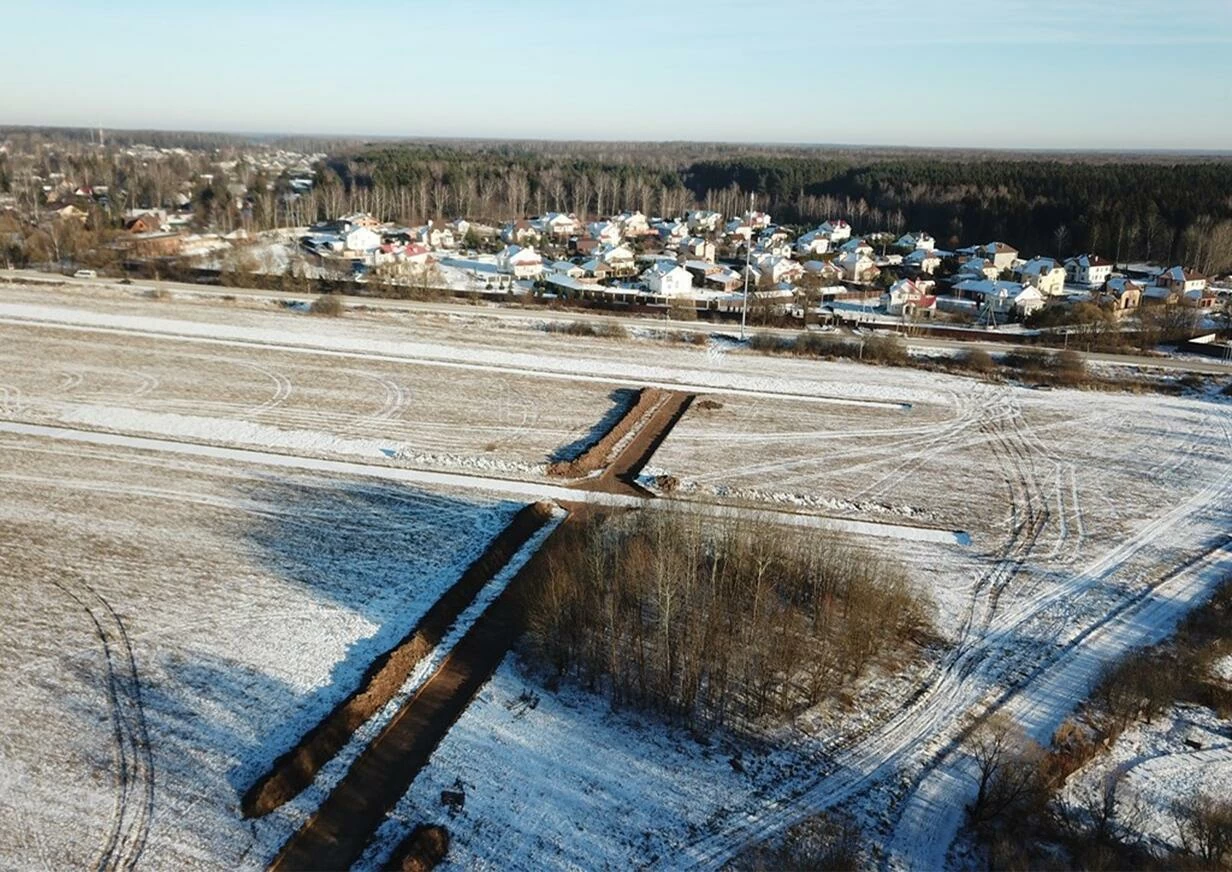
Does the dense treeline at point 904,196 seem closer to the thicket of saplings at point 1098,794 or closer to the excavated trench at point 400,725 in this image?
the thicket of saplings at point 1098,794

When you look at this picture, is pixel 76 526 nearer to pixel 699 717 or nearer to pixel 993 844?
pixel 699 717

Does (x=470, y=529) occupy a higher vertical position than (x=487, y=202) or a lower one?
lower

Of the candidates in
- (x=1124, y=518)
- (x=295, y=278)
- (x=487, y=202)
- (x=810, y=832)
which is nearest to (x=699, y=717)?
(x=810, y=832)

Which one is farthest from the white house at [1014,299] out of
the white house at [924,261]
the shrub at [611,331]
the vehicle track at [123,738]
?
the vehicle track at [123,738]

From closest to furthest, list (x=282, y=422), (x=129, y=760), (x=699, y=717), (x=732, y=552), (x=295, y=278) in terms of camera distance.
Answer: (x=129, y=760)
(x=699, y=717)
(x=732, y=552)
(x=282, y=422)
(x=295, y=278)

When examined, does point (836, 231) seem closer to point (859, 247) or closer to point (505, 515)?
point (859, 247)

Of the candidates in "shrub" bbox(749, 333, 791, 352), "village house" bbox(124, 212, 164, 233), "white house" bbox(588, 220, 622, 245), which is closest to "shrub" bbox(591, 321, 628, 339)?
"shrub" bbox(749, 333, 791, 352)

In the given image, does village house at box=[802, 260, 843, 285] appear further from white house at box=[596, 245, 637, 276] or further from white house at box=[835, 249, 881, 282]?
white house at box=[596, 245, 637, 276]
